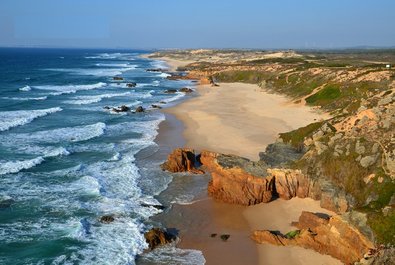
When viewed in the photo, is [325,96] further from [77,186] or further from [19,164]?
[19,164]

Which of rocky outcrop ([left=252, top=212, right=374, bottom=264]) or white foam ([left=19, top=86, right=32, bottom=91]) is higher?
rocky outcrop ([left=252, top=212, right=374, bottom=264])

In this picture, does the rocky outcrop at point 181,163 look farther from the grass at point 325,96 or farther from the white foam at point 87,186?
the grass at point 325,96

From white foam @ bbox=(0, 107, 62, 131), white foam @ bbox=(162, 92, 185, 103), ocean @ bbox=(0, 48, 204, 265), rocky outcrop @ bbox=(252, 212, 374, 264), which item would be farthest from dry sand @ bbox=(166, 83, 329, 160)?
white foam @ bbox=(0, 107, 62, 131)

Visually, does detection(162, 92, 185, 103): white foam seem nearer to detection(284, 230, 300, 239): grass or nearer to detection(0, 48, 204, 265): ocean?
detection(0, 48, 204, 265): ocean

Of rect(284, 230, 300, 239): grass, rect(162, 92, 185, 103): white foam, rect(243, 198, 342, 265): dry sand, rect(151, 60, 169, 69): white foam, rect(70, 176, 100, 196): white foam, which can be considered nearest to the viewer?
rect(243, 198, 342, 265): dry sand

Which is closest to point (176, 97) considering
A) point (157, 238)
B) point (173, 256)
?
point (157, 238)

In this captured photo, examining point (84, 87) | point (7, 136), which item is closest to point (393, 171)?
point (7, 136)

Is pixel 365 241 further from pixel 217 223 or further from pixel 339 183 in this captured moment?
pixel 217 223
